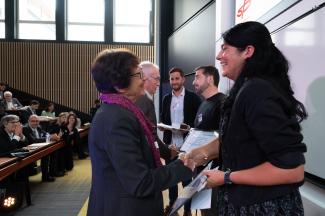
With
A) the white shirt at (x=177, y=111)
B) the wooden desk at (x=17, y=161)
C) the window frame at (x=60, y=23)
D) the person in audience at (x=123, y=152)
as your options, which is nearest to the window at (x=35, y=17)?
the window frame at (x=60, y=23)

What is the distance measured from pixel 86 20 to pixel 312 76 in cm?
1217

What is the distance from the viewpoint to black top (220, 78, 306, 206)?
106 cm

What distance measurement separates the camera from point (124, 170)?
1267 millimetres

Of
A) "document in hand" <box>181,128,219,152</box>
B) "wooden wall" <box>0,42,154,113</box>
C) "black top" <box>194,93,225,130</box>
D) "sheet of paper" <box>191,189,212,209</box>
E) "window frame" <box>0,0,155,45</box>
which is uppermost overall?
"window frame" <box>0,0,155,45</box>

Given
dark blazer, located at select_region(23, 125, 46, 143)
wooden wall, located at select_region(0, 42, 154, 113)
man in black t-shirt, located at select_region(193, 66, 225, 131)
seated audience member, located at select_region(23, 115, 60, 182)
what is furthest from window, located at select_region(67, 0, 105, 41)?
man in black t-shirt, located at select_region(193, 66, 225, 131)

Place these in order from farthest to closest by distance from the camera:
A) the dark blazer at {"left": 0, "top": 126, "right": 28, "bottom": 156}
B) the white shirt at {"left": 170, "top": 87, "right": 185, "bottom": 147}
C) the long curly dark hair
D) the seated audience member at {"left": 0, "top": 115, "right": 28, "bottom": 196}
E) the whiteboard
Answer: the dark blazer at {"left": 0, "top": 126, "right": 28, "bottom": 156} → the seated audience member at {"left": 0, "top": 115, "right": 28, "bottom": 196} → the white shirt at {"left": 170, "top": 87, "right": 185, "bottom": 147} → the whiteboard → the long curly dark hair

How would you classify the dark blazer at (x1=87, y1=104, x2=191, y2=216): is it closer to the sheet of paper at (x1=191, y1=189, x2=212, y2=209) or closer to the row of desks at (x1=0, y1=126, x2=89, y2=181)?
the sheet of paper at (x1=191, y1=189, x2=212, y2=209)

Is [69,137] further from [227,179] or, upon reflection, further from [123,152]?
[227,179]

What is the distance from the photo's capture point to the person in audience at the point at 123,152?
128 cm

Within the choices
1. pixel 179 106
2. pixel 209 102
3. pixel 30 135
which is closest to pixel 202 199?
pixel 209 102

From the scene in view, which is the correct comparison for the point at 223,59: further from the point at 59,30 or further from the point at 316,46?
the point at 59,30

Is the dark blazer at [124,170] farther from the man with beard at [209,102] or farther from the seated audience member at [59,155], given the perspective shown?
the seated audience member at [59,155]

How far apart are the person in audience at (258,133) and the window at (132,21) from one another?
12.4m

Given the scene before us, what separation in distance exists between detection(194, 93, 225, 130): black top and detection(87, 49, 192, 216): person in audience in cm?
145
